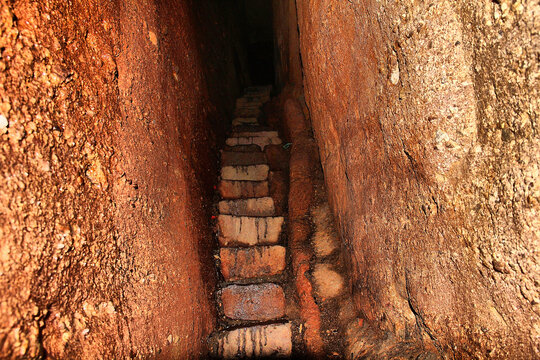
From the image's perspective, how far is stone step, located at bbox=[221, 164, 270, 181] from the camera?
2.73 meters

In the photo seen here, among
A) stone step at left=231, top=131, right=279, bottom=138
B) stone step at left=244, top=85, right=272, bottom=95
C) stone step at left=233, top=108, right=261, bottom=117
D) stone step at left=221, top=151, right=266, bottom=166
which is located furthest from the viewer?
stone step at left=244, top=85, right=272, bottom=95

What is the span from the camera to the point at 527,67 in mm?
592

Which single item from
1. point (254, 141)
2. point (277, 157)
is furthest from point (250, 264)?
point (254, 141)

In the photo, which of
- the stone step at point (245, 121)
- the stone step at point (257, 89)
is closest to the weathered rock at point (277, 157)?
the stone step at point (245, 121)

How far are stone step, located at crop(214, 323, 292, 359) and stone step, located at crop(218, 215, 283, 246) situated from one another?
0.58 m

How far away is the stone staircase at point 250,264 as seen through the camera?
1.82 meters

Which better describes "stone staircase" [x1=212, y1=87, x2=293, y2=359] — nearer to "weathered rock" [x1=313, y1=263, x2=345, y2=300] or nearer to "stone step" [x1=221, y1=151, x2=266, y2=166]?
"stone step" [x1=221, y1=151, x2=266, y2=166]

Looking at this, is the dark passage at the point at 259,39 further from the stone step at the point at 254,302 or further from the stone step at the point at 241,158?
the stone step at the point at 254,302

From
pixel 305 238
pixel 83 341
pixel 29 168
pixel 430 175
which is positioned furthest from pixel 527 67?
pixel 305 238

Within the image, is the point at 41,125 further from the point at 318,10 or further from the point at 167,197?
the point at 318,10

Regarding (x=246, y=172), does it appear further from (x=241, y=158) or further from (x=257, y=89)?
(x=257, y=89)

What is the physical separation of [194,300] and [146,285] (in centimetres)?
50

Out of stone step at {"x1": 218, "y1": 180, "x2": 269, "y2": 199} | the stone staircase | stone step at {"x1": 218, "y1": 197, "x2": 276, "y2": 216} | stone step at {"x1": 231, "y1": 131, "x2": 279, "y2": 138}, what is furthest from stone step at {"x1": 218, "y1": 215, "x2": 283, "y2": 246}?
stone step at {"x1": 231, "y1": 131, "x2": 279, "y2": 138}

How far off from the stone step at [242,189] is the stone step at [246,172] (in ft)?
0.28
